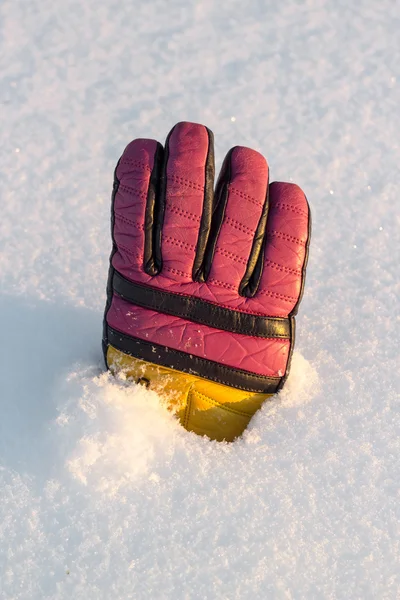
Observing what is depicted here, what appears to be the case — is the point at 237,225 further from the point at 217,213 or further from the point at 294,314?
the point at 294,314

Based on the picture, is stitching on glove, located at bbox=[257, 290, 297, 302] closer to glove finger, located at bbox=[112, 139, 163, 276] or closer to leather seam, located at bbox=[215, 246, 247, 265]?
leather seam, located at bbox=[215, 246, 247, 265]

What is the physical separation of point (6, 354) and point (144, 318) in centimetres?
42

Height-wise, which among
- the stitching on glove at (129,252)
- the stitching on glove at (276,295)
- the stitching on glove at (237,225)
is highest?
the stitching on glove at (237,225)

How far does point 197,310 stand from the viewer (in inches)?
52.2

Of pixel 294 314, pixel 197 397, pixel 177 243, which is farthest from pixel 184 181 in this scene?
pixel 197 397

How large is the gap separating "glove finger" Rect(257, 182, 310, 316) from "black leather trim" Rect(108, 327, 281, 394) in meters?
0.16

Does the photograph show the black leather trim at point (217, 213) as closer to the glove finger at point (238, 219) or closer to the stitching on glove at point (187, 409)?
the glove finger at point (238, 219)

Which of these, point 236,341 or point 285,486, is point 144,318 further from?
point 285,486

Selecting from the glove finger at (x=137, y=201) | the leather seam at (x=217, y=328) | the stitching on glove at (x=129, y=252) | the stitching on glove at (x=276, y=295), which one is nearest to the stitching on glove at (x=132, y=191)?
the glove finger at (x=137, y=201)

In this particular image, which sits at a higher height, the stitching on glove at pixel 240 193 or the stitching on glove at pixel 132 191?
the stitching on glove at pixel 240 193

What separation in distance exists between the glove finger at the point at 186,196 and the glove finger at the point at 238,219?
0.10 ft

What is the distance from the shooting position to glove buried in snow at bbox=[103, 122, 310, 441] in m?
1.28

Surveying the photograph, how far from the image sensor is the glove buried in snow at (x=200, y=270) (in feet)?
4.20

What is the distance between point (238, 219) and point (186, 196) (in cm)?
13
